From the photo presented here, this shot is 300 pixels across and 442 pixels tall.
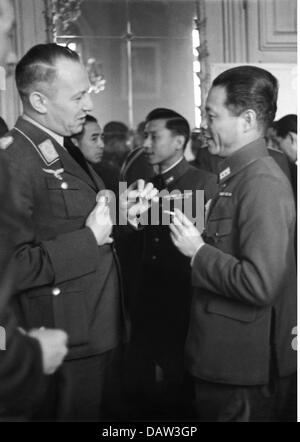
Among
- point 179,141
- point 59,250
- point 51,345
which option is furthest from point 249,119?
point 51,345

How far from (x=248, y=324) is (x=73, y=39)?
81cm

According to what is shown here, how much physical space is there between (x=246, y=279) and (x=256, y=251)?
7cm

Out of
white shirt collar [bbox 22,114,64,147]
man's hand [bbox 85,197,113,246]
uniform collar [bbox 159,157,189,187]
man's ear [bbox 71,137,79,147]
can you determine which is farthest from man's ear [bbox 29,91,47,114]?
uniform collar [bbox 159,157,189,187]

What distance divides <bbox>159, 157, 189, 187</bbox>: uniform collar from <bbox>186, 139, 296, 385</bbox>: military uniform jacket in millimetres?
134

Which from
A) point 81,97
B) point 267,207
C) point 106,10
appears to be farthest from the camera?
point 106,10

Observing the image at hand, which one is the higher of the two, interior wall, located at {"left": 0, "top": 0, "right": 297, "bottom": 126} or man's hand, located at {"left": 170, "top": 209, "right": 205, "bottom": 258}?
interior wall, located at {"left": 0, "top": 0, "right": 297, "bottom": 126}

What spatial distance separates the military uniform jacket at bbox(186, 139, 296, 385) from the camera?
134 centimetres

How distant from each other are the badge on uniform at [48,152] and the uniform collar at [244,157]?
1.31 feet

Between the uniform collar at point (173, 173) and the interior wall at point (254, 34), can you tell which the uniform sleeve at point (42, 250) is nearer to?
the uniform collar at point (173, 173)

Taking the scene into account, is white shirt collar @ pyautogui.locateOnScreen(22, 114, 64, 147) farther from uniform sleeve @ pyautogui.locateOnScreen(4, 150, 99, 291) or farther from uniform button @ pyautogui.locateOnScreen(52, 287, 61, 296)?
uniform button @ pyautogui.locateOnScreen(52, 287, 61, 296)

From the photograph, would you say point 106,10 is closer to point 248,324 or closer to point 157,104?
point 157,104

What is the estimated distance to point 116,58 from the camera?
1557 millimetres

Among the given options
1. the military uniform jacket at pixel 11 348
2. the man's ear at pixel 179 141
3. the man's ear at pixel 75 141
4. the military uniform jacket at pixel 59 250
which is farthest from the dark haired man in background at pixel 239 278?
the military uniform jacket at pixel 11 348

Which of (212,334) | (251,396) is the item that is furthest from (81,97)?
(251,396)
